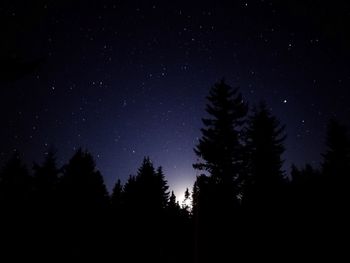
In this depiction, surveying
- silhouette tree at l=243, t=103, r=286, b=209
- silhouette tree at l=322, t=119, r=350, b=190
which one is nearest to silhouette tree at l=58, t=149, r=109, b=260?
silhouette tree at l=243, t=103, r=286, b=209

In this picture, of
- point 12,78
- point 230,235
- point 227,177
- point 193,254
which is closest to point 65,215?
point 227,177

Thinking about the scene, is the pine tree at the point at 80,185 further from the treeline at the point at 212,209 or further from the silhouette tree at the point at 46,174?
the silhouette tree at the point at 46,174

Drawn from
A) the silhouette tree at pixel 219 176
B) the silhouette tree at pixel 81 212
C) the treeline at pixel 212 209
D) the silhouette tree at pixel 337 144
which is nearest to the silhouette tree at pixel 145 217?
the treeline at pixel 212 209

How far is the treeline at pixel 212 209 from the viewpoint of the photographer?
35.6ft

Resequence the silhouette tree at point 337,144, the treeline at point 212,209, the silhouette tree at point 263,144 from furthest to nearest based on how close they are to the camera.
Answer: the silhouette tree at point 337,144
the silhouette tree at point 263,144
the treeline at point 212,209

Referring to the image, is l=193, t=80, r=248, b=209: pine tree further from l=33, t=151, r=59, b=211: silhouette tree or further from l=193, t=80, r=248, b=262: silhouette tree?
l=33, t=151, r=59, b=211: silhouette tree

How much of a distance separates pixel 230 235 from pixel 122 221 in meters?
18.1

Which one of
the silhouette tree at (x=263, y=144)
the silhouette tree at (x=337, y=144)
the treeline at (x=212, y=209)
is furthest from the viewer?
the silhouette tree at (x=337, y=144)

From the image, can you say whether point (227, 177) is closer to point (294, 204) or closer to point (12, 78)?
point (294, 204)

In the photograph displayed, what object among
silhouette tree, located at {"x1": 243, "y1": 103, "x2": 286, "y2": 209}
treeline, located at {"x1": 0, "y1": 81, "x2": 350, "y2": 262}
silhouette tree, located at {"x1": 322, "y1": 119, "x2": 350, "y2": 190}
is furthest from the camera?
silhouette tree, located at {"x1": 322, "y1": 119, "x2": 350, "y2": 190}

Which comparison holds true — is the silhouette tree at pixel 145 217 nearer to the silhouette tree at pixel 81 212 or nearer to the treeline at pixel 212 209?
the treeline at pixel 212 209

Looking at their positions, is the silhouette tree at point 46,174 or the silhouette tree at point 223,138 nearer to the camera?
the silhouette tree at point 223,138

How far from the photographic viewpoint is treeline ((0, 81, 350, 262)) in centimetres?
1084

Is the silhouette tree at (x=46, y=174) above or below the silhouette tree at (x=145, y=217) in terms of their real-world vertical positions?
above
